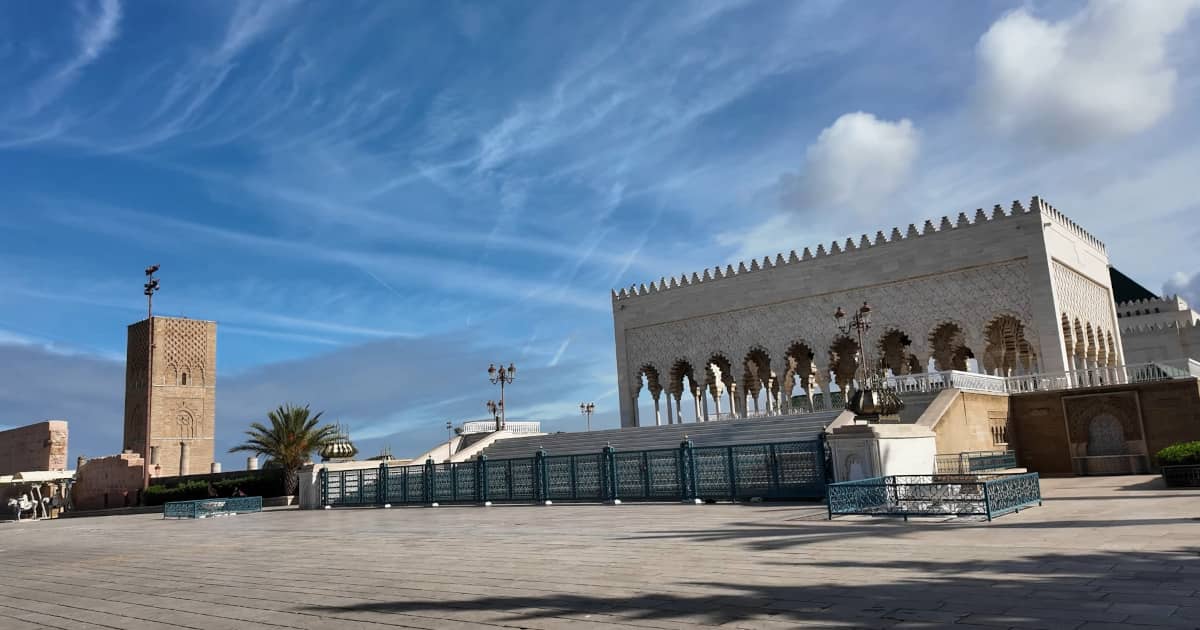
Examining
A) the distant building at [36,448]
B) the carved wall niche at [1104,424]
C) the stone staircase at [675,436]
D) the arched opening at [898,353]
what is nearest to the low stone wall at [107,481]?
the distant building at [36,448]

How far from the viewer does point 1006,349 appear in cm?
3459

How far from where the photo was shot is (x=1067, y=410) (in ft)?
67.2

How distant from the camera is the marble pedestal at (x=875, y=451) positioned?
40.0 feet

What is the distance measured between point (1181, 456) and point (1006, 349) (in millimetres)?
23379

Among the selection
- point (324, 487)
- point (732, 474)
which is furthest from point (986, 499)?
point (324, 487)

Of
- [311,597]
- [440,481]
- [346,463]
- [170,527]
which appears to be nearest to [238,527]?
[170,527]

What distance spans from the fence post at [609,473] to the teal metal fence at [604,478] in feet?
0.06

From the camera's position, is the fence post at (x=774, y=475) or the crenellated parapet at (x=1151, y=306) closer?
the fence post at (x=774, y=475)

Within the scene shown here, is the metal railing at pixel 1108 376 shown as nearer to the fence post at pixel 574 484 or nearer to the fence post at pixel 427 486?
the fence post at pixel 574 484

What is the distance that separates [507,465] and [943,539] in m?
11.3

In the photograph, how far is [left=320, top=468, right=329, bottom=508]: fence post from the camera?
20094mm

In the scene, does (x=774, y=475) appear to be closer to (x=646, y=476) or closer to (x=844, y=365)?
(x=646, y=476)

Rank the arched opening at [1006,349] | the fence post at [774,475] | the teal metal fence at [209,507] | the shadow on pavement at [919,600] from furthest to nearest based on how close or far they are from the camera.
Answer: the arched opening at [1006,349] < the teal metal fence at [209,507] < the fence post at [774,475] < the shadow on pavement at [919,600]

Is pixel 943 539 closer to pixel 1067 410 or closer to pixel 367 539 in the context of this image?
pixel 367 539
